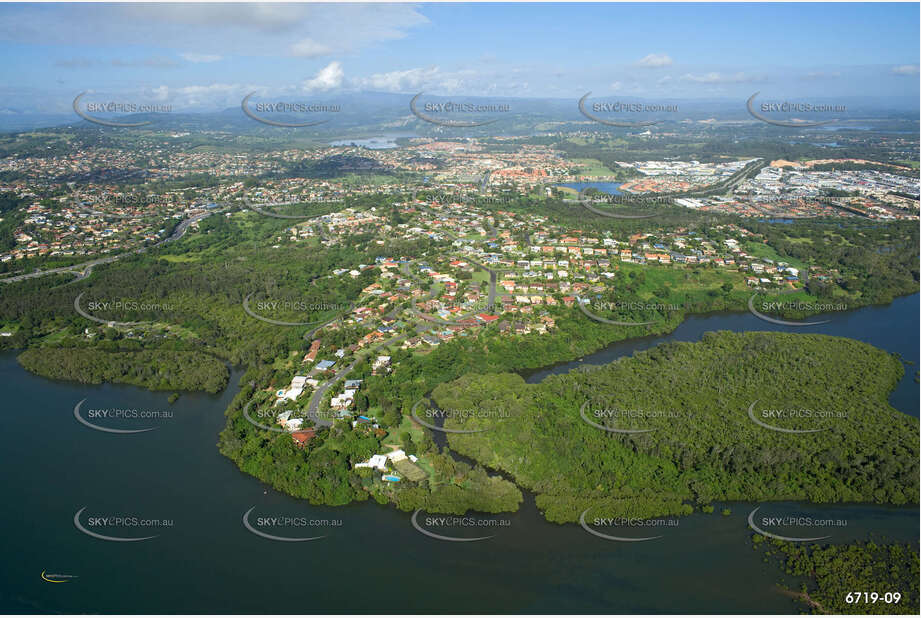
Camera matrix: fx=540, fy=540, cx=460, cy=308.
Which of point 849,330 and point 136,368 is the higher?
point 136,368

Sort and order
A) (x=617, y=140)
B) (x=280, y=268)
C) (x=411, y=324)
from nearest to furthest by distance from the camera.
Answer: (x=411, y=324), (x=280, y=268), (x=617, y=140)

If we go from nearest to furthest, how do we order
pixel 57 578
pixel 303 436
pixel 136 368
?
pixel 57 578 → pixel 303 436 → pixel 136 368

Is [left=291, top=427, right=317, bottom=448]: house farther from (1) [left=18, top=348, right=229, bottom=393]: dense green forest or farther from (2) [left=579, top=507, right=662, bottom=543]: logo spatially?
(2) [left=579, top=507, right=662, bottom=543]: logo

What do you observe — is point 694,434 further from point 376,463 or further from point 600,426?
point 376,463

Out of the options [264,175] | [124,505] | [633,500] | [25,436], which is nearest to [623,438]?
[633,500]

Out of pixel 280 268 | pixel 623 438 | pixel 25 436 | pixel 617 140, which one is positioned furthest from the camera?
pixel 617 140

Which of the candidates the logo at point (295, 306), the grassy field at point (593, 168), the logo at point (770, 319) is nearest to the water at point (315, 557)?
the logo at point (295, 306)

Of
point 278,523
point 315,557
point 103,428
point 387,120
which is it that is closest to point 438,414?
point 278,523

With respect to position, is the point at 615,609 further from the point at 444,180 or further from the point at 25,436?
the point at 444,180
